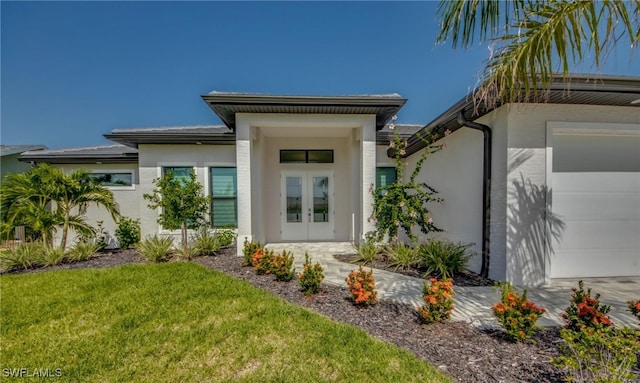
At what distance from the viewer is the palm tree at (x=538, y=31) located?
2.62 m

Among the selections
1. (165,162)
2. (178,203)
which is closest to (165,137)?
(165,162)

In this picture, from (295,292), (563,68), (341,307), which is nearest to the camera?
(563,68)

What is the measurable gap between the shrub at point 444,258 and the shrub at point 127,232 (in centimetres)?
895

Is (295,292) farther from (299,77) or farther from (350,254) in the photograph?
(299,77)

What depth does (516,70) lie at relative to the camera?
3.06 meters

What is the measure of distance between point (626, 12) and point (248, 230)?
282 inches

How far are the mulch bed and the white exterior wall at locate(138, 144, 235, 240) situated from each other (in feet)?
18.1

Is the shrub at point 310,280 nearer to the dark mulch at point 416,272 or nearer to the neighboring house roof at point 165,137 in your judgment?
the dark mulch at point 416,272

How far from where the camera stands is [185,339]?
305cm

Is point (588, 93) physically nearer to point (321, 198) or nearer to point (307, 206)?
point (321, 198)

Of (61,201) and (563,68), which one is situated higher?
(563,68)

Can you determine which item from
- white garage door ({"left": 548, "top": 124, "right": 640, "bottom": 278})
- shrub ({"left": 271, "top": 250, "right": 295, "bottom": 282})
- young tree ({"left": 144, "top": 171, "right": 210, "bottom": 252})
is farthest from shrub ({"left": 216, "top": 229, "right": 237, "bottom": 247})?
white garage door ({"left": 548, "top": 124, "right": 640, "bottom": 278})

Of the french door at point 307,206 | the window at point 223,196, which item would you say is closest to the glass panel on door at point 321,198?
the french door at point 307,206

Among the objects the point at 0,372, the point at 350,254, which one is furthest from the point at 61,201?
the point at 350,254
